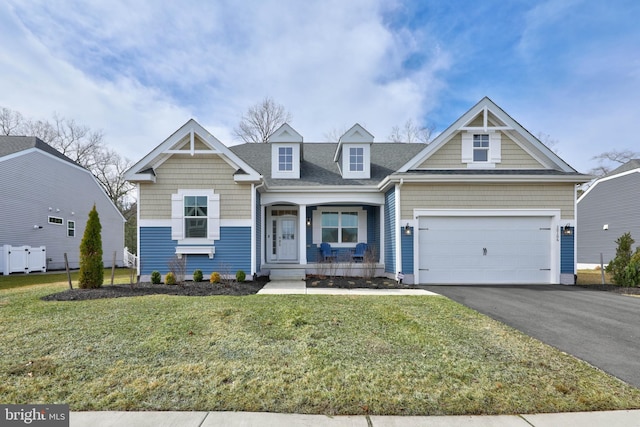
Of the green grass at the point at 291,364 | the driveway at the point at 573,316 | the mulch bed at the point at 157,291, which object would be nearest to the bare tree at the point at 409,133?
the driveway at the point at 573,316

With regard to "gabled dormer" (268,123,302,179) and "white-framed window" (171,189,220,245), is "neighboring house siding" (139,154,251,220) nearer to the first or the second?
"white-framed window" (171,189,220,245)

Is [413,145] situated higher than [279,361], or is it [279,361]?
[413,145]

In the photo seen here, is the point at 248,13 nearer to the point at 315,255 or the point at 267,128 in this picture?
the point at 315,255

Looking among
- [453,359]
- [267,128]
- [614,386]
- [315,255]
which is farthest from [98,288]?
Result: [267,128]

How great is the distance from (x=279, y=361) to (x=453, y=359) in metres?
2.13

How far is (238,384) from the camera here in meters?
3.16

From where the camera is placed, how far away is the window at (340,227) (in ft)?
42.0

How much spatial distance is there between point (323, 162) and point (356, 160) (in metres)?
1.95

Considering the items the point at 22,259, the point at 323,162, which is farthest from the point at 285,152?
the point at 22,259

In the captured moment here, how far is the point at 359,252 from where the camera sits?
1220 cm

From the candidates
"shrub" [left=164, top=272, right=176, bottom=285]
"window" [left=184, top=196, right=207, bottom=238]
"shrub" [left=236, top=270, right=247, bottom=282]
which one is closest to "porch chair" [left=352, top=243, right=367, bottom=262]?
"shrub" [left=236, top=270, right=247, bottom=282]

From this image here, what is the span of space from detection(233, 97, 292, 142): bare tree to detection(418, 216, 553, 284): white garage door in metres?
18.7

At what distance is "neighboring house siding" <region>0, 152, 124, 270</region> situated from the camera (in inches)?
595

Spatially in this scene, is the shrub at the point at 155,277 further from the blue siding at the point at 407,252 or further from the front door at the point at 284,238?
the blue siding at the point at 407,252
